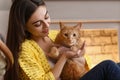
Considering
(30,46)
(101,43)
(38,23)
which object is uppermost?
(38,23)

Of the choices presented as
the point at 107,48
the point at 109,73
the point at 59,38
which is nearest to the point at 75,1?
the point at 107,48

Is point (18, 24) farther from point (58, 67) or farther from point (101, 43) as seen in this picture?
point (101, 43)

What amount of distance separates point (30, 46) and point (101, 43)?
103 cm

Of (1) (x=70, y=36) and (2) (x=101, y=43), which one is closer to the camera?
(1) (x=70, y=36)

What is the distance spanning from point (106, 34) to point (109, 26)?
70 millimetres

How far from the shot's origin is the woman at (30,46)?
3.88 ft

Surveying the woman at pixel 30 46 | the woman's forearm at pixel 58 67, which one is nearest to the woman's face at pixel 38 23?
the woman at pixel 30 46

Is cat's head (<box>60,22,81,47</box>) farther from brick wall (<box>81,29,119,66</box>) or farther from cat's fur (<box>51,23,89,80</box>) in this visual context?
brick wall (<box>81,29,119,66</box>)

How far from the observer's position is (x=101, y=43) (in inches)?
84.0

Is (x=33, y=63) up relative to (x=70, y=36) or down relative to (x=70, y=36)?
down

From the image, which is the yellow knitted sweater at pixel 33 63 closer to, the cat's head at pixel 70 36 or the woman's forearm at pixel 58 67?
the woman's forearm at pixel 58 67

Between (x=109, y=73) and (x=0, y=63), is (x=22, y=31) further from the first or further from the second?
(x=109, y=73)

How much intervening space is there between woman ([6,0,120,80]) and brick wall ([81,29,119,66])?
881mm

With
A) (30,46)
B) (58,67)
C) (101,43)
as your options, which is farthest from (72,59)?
(101,43)
